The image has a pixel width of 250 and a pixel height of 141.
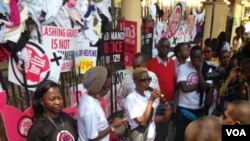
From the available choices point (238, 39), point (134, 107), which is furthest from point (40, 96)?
point (238, 39)

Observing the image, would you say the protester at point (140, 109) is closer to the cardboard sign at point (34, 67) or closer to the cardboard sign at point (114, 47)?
the cardboard sign at point (34, 67)

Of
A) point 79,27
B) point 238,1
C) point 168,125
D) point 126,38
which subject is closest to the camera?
point 79,27

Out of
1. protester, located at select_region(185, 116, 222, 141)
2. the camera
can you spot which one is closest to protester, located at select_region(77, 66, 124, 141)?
protester, located at select_region(185, 116, 222, 141)

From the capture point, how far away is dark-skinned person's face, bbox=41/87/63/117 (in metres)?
2.68

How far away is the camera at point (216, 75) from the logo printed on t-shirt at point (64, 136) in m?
2.25

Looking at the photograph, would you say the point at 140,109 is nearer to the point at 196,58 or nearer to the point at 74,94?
the point at 74,94

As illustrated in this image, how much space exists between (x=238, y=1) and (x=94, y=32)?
950 centimetres

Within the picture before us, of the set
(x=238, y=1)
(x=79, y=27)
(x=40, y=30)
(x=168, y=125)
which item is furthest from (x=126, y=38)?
(x=238, y=1)

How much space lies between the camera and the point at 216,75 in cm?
446

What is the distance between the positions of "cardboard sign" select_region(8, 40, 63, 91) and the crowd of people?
0.56 metres

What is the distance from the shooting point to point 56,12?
349 cm

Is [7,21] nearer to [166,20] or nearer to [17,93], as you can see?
[17,93]

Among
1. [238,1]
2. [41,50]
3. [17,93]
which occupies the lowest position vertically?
[17,93]

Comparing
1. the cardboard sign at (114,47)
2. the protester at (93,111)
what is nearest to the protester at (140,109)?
the protester at (93,111)
